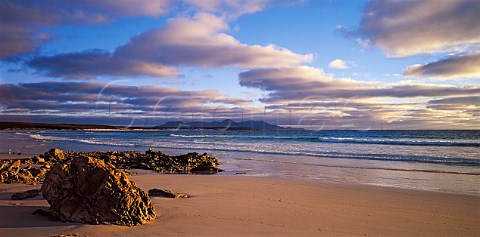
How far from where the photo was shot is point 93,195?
5.66 meters

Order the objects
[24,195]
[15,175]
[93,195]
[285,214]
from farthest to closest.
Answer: [15,175] < [24,195] < [285,214] < [93,195]

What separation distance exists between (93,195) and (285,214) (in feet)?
11.3

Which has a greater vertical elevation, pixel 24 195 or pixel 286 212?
pixel 24 195

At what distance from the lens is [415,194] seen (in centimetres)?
941

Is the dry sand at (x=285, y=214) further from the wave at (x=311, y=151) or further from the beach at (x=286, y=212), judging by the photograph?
the wave at (x=311, y=151)

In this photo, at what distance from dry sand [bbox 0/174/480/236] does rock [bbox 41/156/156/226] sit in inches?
7.2

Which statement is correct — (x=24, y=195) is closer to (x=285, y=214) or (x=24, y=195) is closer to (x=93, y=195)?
(x=93, y=195)

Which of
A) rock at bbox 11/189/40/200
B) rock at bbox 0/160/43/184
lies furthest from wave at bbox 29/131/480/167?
rock at bbox 11/189/40/200

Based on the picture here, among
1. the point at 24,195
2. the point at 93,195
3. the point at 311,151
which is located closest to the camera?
the point at 93,195

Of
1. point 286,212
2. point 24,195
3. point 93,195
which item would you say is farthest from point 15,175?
point 286,212

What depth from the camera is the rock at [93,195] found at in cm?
561

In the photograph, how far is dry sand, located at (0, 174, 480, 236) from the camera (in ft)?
18.1

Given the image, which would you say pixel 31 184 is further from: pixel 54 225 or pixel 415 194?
pixel 415 194

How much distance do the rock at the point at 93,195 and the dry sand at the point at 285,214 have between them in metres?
0.18
